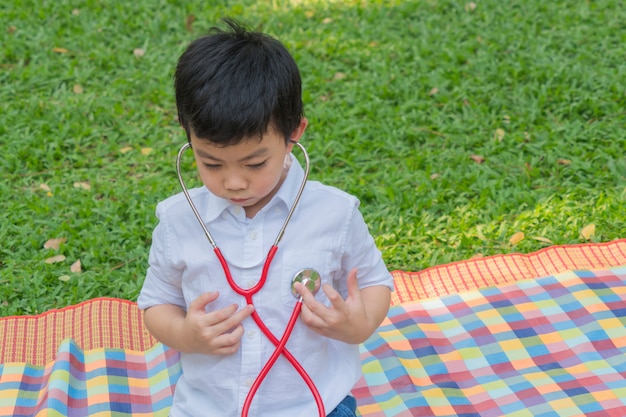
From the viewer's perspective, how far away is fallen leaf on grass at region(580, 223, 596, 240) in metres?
3.71

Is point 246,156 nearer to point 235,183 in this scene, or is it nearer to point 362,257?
point 235,183

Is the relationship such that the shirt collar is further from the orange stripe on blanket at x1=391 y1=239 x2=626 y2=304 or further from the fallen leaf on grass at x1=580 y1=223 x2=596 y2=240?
the fallen leaf on grass at x1=580 y1=223 x2=596 y2=240

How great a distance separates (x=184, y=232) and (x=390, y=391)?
3.73 feet

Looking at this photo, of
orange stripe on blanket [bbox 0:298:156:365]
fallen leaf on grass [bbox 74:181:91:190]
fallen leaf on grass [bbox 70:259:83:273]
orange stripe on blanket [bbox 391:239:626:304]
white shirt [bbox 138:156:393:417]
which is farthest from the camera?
fallen leaf on grass [bbox 74:181:91:190]

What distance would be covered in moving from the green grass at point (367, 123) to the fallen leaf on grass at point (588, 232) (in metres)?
0.02

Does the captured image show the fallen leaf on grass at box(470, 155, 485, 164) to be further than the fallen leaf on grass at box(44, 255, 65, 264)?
Yes

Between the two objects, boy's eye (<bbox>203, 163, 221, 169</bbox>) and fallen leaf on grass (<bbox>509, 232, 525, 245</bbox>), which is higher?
boy's eye (<bbox>203, 163, 221, 169</bbox>)

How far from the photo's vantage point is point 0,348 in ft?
10.1

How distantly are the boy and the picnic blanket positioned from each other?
705mm

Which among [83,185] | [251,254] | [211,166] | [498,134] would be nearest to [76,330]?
[83,185]

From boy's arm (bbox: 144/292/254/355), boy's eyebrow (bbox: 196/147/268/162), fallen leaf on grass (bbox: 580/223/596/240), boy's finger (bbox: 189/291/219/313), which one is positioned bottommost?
fallen leaf on grass (bbox: 580/223/596/240)

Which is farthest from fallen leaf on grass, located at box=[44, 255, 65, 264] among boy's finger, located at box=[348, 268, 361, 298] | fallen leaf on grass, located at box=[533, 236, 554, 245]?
fallen leaf on grass, located at box=[533, 236, 554, 245]

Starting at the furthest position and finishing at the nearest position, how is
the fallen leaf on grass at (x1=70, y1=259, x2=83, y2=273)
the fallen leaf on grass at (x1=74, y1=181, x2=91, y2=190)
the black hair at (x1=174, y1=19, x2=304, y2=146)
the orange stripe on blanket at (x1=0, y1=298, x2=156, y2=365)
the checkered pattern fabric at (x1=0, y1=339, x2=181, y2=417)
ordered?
the fallen leaf on grass at (x1=74, y1=181, x2=91, y2=190), the fallen leaf on grass at (x1=70, y1=259, x2=83, y2=273), the orange stripe on blanket at (x1=0, y1=298, x2=156, y2=365), the checkered pattern fabric at (x1=0, y1=339, x2=181, y2=417), the black hair at (x1=174, y1=19, x2=304, y2=146)

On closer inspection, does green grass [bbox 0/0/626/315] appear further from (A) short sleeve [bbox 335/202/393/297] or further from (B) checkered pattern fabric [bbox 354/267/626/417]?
(A) short sleeve [bbox 335/202/393/297]
